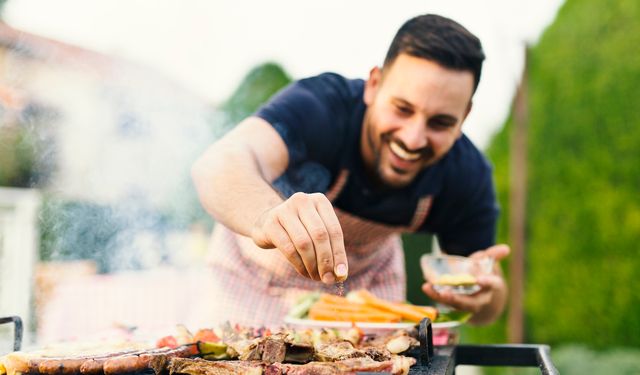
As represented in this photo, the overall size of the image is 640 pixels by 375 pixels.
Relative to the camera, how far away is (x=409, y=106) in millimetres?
2326

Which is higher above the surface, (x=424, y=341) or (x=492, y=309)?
(x=424, y=341)

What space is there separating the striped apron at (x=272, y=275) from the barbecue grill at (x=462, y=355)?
883mm

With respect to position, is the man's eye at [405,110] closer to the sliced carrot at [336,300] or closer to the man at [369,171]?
the man at [369,171]

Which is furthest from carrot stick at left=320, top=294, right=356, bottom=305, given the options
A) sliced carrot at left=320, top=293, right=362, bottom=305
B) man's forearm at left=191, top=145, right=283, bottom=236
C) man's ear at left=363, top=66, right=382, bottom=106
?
man's ear at left=363, top=66, right=382, bottom=106

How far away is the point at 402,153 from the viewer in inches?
94.4

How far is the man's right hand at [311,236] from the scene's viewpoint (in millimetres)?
1321

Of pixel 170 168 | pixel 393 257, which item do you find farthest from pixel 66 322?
pixel 393 257

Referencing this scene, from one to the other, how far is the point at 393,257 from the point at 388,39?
1.16 metres

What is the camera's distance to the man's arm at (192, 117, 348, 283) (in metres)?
1.33

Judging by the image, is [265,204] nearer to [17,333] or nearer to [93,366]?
[93,366]

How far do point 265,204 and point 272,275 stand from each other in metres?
1.33

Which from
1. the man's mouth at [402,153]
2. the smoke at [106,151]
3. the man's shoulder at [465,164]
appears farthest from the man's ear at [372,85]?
the smoke at [106,151]

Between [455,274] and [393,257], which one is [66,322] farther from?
[455,274]

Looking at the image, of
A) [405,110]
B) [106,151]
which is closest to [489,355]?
[405,110]
